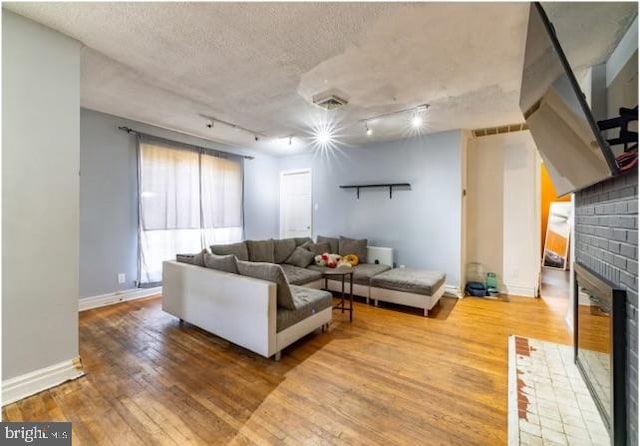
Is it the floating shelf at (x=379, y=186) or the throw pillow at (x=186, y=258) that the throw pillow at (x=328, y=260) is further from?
the throw pillow at (x=186, y=258)

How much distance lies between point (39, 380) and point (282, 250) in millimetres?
3068

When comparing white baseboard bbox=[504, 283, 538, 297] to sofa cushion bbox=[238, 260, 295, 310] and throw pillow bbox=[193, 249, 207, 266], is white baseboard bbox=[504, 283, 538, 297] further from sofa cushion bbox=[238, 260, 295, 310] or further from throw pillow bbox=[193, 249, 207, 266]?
throw pillow bbox=[193, 249, 207, 266]

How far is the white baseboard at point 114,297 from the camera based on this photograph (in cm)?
354

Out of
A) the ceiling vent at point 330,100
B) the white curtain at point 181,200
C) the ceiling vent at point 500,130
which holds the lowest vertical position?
the white curtain at point 181,200

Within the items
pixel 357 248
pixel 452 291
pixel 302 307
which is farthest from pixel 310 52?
pixel 452 291

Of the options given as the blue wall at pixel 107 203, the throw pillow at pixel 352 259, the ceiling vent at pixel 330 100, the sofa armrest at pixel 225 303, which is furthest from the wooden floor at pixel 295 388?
the ceiling vent at pixel 330 100

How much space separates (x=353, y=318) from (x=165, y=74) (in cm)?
329

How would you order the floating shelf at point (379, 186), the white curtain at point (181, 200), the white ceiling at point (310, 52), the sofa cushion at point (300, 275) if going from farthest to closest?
1. the floating shelf at point (379, 186)
2. the white curtain at point (181, 200)
3. the sofa cushion at point (300, 275)
4. the white ceiling at point (310, 52)

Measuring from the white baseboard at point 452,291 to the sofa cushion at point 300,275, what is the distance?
198 centimetres

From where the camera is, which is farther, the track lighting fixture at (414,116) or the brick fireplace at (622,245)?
the track lighting fixture at (414,116)

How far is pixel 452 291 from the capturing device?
427 centimetres

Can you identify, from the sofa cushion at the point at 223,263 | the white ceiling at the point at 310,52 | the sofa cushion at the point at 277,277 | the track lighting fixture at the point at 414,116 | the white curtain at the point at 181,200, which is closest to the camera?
the white ceiling at the point at 310,52

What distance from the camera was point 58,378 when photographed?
6.64 feet
